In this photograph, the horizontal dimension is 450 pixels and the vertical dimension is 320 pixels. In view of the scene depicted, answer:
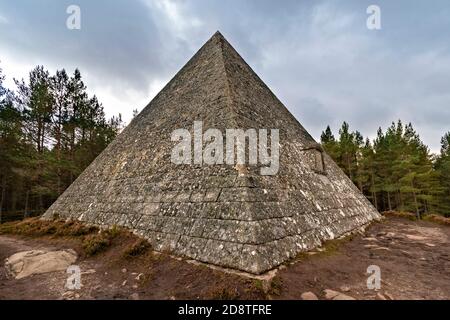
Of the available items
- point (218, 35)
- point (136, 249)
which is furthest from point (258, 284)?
point (218, 35)

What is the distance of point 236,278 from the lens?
368 centimetres

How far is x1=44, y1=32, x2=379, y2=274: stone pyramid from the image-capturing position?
456 centimetres

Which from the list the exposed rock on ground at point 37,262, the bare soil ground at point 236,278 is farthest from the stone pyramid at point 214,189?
the exposed rock on ground at point 37,262

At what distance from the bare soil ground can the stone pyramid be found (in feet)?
1.12

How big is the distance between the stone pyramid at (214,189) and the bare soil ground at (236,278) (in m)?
0.34

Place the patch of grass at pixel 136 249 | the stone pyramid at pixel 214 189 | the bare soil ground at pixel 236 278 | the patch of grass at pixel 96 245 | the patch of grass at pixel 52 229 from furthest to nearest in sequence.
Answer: the patch of grass at pixel 52 229 → the patch of grass at pixel 96 245 → the patch of grass at pixel 136 249 → the stone pyramid at pixel 214 189 → the bare soil ground at pixel 236 278

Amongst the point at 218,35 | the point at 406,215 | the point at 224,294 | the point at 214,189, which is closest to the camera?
the point at 224,294

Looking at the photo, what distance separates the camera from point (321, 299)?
3369 mm

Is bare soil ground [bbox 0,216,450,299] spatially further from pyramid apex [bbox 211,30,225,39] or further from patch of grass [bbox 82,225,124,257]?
pyramid apex [bbox 211,30,225,39]

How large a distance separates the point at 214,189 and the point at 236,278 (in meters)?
2.16

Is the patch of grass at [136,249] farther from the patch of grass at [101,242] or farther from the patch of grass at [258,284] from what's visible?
the patch of grass at [258,284]

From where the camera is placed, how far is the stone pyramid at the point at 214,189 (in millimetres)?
4559

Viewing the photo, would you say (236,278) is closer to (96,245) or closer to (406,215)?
(96,245)
